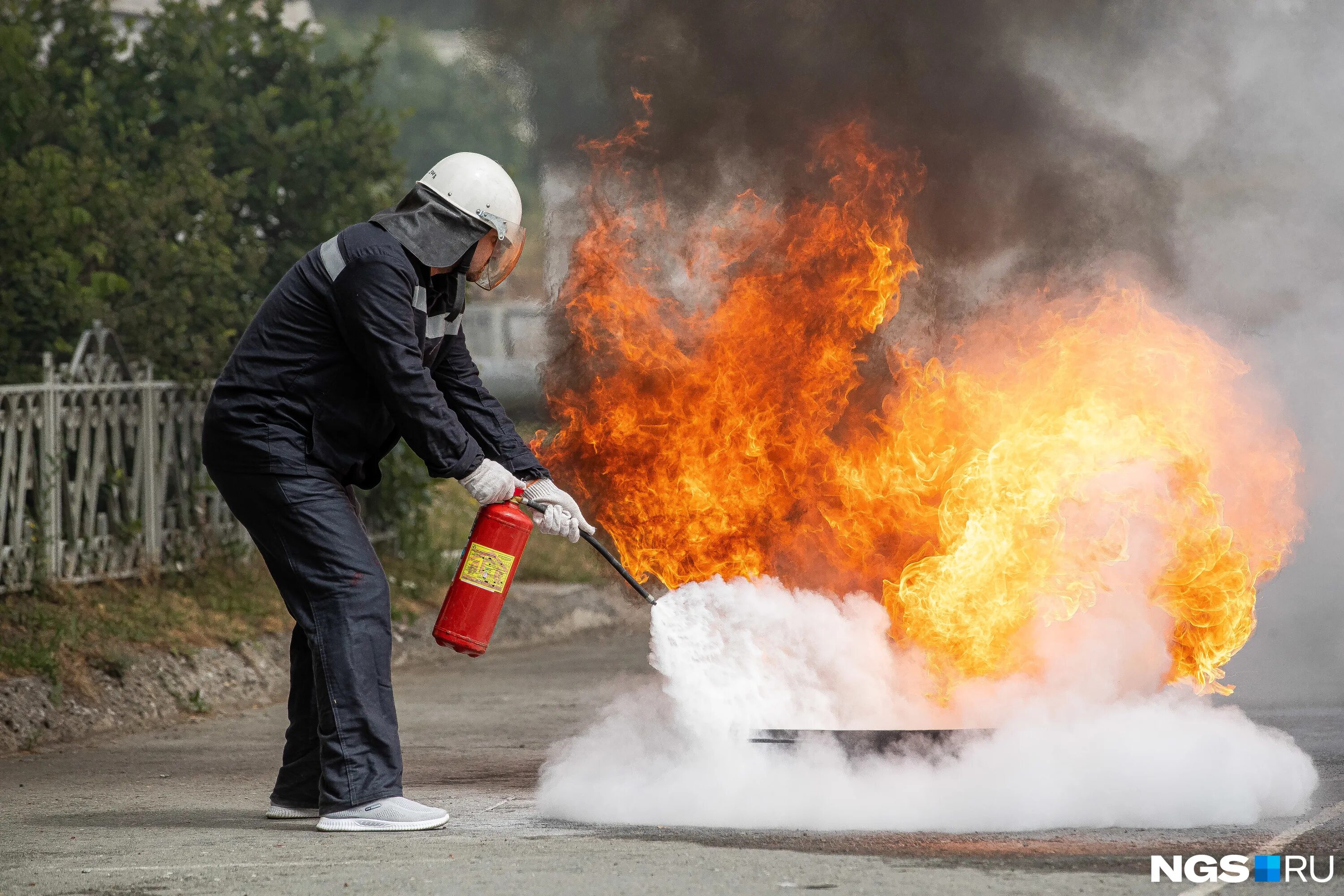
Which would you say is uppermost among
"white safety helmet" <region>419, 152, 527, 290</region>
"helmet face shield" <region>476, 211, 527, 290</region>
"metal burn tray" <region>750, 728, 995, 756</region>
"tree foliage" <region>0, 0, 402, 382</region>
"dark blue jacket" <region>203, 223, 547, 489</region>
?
"tree foliage" <region>0, 0, 402, 382</region>

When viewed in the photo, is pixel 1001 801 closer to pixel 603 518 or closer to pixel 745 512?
pixel 745 512

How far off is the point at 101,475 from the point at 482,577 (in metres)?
4.66

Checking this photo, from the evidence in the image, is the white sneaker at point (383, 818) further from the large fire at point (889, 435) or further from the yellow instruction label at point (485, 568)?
the large fire at point (889, 435)

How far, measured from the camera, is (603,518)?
26.8 ft

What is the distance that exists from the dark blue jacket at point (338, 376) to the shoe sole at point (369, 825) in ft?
3.64

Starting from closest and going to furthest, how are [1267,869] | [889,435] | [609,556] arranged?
1. [1267,869]
2. [609,556]
3. [889,435]

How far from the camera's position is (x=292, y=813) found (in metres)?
5.77

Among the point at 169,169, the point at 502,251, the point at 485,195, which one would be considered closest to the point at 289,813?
the point at 502,251

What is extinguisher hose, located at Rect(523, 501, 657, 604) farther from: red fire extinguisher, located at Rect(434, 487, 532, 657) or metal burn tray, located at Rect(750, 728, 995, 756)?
metal burn tray, located at Rect(750, 728, 995, 756)

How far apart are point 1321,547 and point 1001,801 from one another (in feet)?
21.2

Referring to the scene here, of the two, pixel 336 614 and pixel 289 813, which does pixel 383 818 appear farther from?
pixel 336 614

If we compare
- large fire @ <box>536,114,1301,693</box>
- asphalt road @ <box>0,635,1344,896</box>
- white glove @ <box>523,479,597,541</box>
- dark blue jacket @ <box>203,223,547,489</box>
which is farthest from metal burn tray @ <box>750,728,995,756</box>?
dark blue jacket @ <box>203,223,547,489</box>

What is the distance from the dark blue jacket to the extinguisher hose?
324 millimetres

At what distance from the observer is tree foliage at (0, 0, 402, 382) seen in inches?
390
